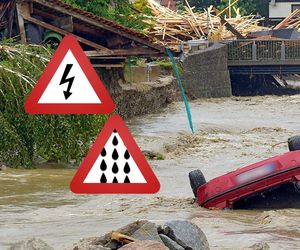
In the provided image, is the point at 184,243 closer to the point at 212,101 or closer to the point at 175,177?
the point at 175,177

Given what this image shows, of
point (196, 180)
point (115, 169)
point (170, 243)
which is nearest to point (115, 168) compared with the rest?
point (115, 169)

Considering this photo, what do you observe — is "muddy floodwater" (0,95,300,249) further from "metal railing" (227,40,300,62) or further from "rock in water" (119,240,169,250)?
"metal railing" (227,40,300,62)

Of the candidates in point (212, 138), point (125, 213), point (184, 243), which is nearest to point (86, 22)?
point (212, 138)

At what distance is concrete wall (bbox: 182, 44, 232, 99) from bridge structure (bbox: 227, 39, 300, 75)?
2.34ft

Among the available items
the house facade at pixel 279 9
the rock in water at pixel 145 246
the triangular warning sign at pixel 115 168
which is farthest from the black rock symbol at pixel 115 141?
the house facade at pixel 279 9

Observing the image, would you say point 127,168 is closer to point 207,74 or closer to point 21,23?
point 21,23

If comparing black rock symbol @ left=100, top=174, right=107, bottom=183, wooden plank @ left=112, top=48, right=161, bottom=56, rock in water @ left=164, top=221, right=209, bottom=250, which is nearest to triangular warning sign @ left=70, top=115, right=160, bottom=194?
black rock symbol @ left=100, top=174, right=107, bottom=183

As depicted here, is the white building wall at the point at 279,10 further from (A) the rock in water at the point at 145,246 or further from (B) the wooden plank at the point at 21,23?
(A) the rock in water at the point at 145,246

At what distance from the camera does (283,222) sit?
13.0 m

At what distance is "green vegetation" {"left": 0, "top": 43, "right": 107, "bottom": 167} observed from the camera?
19391 millimetres

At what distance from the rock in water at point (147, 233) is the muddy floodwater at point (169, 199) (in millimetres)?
1789

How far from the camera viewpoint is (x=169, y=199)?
1647cm

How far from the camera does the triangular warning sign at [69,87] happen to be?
731 cm

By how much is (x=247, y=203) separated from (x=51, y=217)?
251 centimetres
